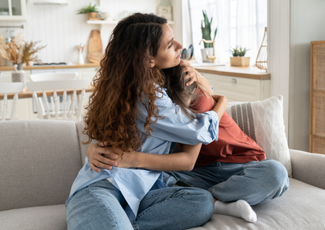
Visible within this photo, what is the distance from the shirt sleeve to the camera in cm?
119

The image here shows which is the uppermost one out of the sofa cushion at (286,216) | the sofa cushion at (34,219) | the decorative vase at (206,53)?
the decorative vase at (206,53)

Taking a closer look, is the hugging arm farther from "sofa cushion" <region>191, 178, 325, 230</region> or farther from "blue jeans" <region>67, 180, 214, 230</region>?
"sofa cushion" <region>191, 178, 325, 230</region>

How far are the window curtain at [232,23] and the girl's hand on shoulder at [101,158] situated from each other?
290cm

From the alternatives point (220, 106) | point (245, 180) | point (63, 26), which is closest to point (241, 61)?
point (220, 106)

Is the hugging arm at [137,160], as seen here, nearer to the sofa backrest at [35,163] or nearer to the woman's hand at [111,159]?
the woman's hand at [111,159]

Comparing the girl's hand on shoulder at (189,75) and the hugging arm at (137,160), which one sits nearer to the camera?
the hugging arm at (137,160)

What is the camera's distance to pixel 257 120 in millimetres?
1559

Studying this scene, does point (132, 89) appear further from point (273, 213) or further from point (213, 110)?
point (273, 213)

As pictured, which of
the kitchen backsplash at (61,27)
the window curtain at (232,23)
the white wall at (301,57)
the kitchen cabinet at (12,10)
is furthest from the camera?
the kitchen backsplash at (61,27)

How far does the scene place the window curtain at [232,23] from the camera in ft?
12.0

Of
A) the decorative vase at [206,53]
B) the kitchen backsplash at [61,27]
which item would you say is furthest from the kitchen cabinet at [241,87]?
the kitchen backsplash at [61,27]

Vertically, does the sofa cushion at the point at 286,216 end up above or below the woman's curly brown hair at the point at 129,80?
below

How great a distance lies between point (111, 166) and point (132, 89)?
288 mm

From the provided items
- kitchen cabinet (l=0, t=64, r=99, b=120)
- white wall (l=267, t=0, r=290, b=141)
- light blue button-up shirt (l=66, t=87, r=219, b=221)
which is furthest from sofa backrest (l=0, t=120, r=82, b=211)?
kitchen cabinet (l=0, t=64, r=99, b=120)
